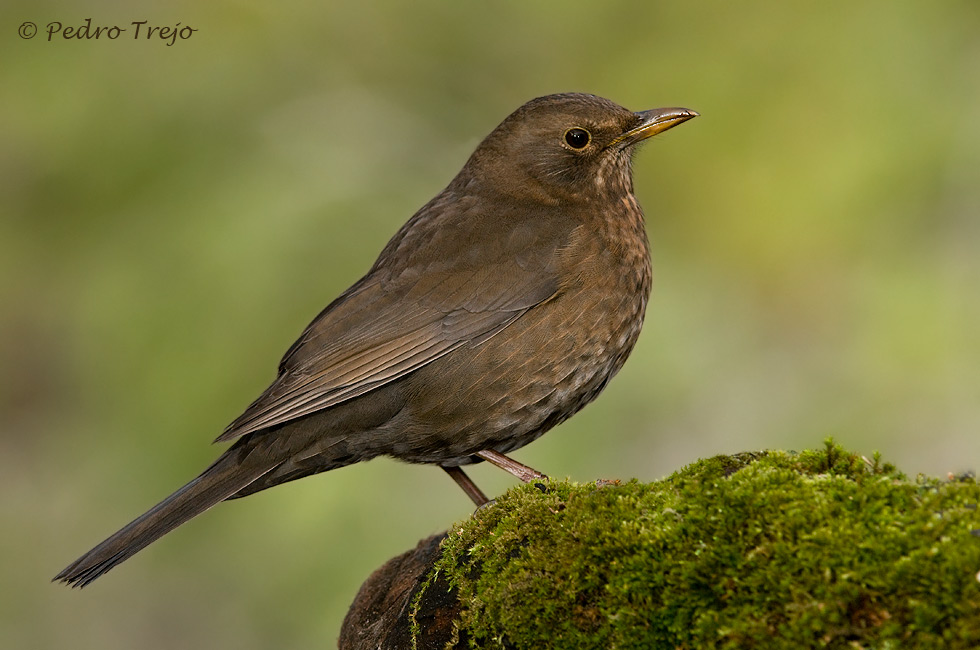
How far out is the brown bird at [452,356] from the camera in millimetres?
4496

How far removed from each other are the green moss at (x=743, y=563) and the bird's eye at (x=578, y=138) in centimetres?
243

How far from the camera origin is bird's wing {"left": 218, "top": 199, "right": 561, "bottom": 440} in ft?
14.8

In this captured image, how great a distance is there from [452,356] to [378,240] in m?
2.43

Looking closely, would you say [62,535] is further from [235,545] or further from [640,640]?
[640,640]

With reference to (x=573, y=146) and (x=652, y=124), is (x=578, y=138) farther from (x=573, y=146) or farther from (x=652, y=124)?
(x=652, y=124)

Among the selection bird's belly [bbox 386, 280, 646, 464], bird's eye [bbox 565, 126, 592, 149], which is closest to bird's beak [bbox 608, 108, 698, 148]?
bird's eye [bbox 565, 126, 592, 149]

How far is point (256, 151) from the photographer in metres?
7.32

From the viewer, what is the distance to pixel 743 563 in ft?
8.52

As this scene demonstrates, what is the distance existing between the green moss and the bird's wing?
1477 millimetres

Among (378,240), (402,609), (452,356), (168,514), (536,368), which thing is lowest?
(402,609)

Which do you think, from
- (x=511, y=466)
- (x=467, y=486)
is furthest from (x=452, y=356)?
(x=467, y=486)

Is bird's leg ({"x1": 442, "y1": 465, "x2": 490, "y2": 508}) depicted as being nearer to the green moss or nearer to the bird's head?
the bird's head

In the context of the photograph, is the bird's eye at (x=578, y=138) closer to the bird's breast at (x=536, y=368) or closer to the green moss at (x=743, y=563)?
the bird's breast at (x=536, y=368)

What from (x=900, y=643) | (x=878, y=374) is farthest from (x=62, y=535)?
(x=900, y=643)
